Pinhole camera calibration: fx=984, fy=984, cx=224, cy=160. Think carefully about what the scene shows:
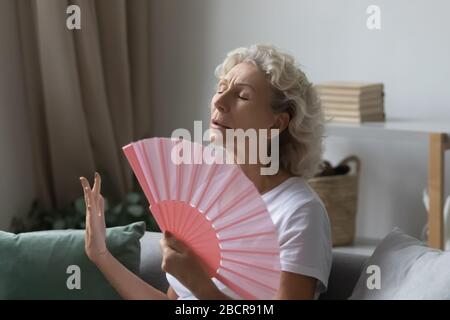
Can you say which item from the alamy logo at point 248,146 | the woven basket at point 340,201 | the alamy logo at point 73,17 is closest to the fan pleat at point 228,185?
the alamy logo at point 248,146

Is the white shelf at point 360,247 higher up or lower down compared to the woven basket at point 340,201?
lower down

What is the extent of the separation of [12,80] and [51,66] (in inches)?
6.4

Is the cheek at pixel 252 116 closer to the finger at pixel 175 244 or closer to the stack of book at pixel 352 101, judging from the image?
the finger at pixel 175 244

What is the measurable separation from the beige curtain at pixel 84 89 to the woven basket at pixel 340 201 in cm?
84

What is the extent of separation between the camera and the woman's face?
2273 millimetres

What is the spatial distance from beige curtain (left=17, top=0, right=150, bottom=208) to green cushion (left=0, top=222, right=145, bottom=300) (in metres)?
1.17

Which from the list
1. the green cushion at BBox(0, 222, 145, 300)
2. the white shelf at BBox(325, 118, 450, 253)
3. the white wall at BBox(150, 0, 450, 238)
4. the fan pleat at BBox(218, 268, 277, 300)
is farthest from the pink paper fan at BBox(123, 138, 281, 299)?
the white wall at BBox(150, 0, 450, 238)

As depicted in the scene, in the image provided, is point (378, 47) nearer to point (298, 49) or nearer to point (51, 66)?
point (298, 49)

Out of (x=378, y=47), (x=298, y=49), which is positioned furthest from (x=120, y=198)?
(x=378, y=47)

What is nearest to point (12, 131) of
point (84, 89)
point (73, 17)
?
point (84, 89)

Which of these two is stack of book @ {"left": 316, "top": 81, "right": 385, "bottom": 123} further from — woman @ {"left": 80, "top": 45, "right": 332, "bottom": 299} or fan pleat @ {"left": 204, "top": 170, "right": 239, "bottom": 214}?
fan pleat @ {"left": 204, "top": 170, "right": 239, "bottom": 214}

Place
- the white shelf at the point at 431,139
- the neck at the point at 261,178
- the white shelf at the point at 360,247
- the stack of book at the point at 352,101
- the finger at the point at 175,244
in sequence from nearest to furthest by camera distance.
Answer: the finger at the point at 175,244
the neck at the point at 261,178
the white shelf at the point at 431,139
the stack of book at the point at 352,101
the white shelf at the point at 360,247

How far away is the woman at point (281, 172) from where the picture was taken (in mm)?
2158

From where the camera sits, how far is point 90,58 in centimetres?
377
